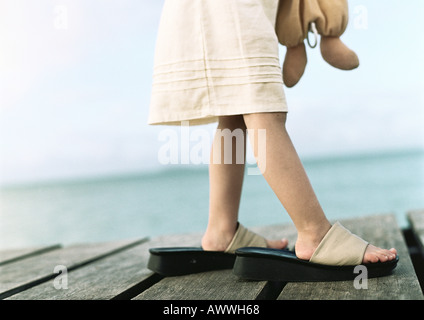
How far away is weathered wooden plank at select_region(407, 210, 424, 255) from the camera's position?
1537mm

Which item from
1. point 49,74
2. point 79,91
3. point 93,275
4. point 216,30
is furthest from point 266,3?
point 79,91

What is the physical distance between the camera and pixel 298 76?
1442 mm

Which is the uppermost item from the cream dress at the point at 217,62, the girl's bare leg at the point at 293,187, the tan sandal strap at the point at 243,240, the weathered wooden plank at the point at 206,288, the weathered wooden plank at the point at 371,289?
the cream dress at the point at 217,62

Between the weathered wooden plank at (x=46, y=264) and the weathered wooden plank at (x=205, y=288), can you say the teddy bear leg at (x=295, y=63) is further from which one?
the weathered wooden plank at (x=46, y=264)

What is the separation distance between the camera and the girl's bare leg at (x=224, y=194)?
1.37 meters

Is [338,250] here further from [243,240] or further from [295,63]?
[295,63]

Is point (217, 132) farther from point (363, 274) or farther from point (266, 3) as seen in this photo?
point (363, 274)

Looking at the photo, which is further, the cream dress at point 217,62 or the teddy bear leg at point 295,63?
the teddy bear leg at point 295,63

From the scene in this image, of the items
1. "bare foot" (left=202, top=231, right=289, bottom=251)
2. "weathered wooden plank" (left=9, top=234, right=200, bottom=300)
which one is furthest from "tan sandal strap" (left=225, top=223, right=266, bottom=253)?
"weathered wooden plank" (left=9, top=234, right=200, bottom=300)

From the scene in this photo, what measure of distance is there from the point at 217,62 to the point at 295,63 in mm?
379

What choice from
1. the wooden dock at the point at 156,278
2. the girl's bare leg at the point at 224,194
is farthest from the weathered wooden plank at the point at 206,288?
the girl's bare leg at the point at 224,194

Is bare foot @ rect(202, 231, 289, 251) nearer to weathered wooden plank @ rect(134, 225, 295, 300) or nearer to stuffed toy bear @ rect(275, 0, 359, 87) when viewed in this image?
weathered wooden plank @ rect(134, 225, 295, 300)

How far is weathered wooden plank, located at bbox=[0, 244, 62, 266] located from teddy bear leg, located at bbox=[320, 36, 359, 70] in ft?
4.90

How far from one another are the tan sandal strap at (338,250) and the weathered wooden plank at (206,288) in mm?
158
